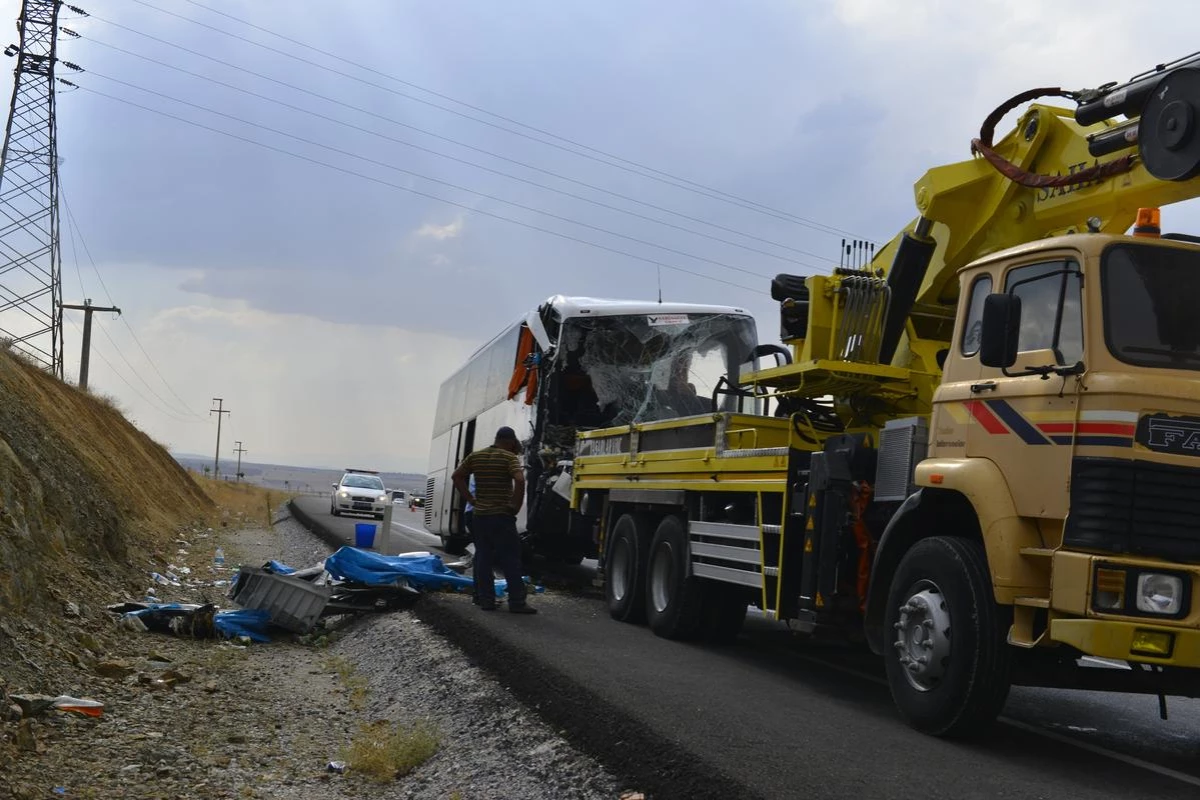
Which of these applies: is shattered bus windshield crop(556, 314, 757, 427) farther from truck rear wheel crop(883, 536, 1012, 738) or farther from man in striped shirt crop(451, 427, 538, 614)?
truck rear wheel crop(883, 536, 1012, 738)

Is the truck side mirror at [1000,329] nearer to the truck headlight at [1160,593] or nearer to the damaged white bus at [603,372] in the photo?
the truck headlight at [1160,593]

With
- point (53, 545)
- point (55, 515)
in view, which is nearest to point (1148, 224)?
point (53, 545)

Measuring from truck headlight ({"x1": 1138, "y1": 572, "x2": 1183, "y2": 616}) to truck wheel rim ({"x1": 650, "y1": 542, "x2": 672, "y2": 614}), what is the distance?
5.56 meters

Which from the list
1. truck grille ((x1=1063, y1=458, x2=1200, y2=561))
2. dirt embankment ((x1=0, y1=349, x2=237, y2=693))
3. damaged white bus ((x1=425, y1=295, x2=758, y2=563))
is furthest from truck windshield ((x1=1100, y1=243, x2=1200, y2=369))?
damaged white bus ((x1=425, y1=295, x2=758, y2=563))

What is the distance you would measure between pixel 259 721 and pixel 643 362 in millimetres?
7968

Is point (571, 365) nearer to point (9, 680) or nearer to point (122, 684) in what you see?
point (122, 684)

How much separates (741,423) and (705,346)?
206 inches

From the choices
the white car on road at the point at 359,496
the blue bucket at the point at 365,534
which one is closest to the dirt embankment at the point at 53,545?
the blue bucket at the point at 365,534

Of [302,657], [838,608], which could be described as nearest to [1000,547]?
[838,608]

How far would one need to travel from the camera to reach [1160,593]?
5.67m

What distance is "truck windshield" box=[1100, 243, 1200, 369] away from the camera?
6059 mm

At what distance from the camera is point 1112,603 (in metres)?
5.64

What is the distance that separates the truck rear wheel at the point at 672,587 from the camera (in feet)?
34.4

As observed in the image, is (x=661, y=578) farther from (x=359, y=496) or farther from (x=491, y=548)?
(x=359, y=496)
